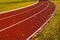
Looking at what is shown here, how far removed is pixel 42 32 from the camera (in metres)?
15.6

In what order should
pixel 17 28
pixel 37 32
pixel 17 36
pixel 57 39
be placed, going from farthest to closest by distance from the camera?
pixel 17 28, pixel 37 32, pixel 17 36, pixel 57 39

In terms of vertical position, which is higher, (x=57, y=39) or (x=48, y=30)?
(x=57, y=39)

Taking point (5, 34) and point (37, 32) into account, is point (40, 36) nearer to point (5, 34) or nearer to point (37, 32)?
point (37, 32)

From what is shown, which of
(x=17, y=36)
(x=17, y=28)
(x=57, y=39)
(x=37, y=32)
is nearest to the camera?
(x=57, y=39)

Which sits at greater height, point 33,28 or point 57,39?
point 57,39

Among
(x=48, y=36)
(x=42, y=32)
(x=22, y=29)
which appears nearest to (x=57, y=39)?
(x=48, y=36)

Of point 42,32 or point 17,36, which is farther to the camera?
point 42,32

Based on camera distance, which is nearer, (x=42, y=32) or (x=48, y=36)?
(x=48, y=36)

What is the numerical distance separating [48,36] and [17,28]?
11.5 feet

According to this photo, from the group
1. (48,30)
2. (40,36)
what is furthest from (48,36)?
(48,30)

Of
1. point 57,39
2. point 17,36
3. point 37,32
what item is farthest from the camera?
point 37,32

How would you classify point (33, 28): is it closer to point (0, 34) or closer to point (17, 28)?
point (17, 28)

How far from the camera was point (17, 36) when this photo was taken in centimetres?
1410

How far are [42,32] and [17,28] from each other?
239 cm
